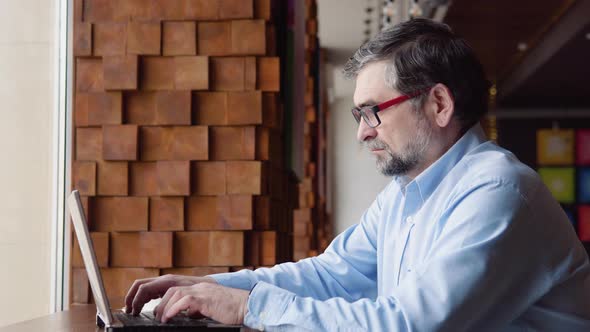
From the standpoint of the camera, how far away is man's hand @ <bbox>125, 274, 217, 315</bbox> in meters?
1.52

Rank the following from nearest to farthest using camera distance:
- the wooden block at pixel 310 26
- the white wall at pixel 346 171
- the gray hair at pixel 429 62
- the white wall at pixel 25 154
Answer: the gray hair at pixel 429 62
the white wall at pixel 25 154
the wooden block at pixel 310 26
the white wall at pixel 346 171

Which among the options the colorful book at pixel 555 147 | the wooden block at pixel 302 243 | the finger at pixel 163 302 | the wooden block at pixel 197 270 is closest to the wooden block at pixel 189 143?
the wooden block at pixel 197 270

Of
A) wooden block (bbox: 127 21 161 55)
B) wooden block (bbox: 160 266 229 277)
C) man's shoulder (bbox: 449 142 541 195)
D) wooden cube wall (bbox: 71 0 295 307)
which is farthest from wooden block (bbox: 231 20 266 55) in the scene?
man's shoulder (bbox: 449 142 541 195)

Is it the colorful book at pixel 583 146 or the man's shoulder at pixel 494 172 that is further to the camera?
the colorful book at pixel 583 146

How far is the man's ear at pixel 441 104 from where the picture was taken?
1.64 metres

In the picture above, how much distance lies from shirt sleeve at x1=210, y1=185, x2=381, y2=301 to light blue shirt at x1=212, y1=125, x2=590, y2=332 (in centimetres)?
28

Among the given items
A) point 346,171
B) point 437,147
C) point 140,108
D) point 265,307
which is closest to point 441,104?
point 437,147

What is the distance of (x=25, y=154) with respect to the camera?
1.93 meters

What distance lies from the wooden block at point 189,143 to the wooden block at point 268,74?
22cm

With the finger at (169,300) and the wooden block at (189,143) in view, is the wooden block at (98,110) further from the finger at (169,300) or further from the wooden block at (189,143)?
the finger at (169,300)

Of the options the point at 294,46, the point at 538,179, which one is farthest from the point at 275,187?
the point at 538,179

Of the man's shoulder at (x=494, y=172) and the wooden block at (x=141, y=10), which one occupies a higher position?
the wooden block at (x=141, y=10)

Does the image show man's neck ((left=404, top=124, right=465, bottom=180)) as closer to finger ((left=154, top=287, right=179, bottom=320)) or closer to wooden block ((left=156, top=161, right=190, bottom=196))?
finger ((left=154, top=287, right=179, bottom=320))

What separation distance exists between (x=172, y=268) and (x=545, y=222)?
130 centimetres
